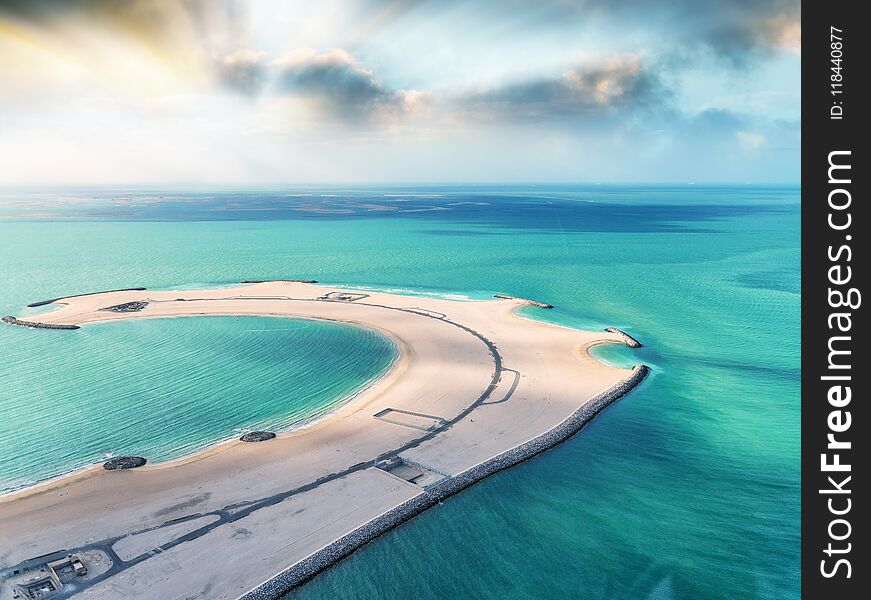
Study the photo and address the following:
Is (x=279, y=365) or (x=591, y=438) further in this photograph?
(x=279, y=365)

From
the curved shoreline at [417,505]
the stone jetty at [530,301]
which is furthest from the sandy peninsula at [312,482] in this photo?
the stone jetty at [530,301]

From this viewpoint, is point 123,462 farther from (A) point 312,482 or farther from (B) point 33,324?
(B) point 33,324

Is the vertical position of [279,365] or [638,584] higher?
[279,365]

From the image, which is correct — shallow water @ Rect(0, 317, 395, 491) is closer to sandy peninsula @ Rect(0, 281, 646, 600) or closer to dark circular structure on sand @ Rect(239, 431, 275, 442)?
dark circular structure on sand @ Rect(239, 431, 275, 442)

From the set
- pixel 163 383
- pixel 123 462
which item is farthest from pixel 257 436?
pixel 163 383

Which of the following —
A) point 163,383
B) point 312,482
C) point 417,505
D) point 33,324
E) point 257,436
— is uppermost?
point 33,324
